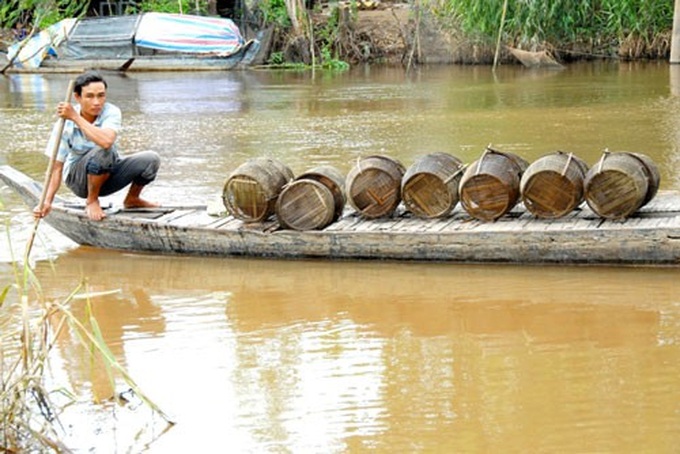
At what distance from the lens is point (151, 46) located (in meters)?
25.2

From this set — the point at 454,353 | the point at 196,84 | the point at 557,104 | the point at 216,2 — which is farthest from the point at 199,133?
the point at 216,2

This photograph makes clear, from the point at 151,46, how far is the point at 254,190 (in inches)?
740

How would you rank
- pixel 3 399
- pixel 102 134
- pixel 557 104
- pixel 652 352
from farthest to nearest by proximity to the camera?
pixel 557 104 → pixel 102 134 → pixel 652 352 → pixel 3 399

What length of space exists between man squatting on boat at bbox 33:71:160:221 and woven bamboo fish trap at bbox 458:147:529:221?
Result: 7.00 ft

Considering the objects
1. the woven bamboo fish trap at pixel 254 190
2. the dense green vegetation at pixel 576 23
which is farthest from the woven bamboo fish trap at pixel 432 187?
the dense green vegetation at pixel 576 23

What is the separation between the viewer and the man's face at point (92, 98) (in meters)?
6.91

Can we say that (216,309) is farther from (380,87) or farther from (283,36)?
(283,36)

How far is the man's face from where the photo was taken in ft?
22.7

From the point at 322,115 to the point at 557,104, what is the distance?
3.22m

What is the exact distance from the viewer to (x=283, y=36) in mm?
26328

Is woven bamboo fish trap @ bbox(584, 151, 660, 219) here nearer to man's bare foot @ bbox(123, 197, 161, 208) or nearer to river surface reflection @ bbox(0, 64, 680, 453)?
river surface reflection @ bbox(0, 64, 680, 453)

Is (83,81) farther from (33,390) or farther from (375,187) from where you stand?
(33,390)

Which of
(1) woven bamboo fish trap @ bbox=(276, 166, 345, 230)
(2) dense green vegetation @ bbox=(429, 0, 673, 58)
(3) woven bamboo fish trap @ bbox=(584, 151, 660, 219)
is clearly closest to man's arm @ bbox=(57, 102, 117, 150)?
(1) woven bamboo fish trap @ bbox=(276, 166, 345, 230)

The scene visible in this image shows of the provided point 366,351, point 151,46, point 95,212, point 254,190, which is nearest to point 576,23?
point 151,46
